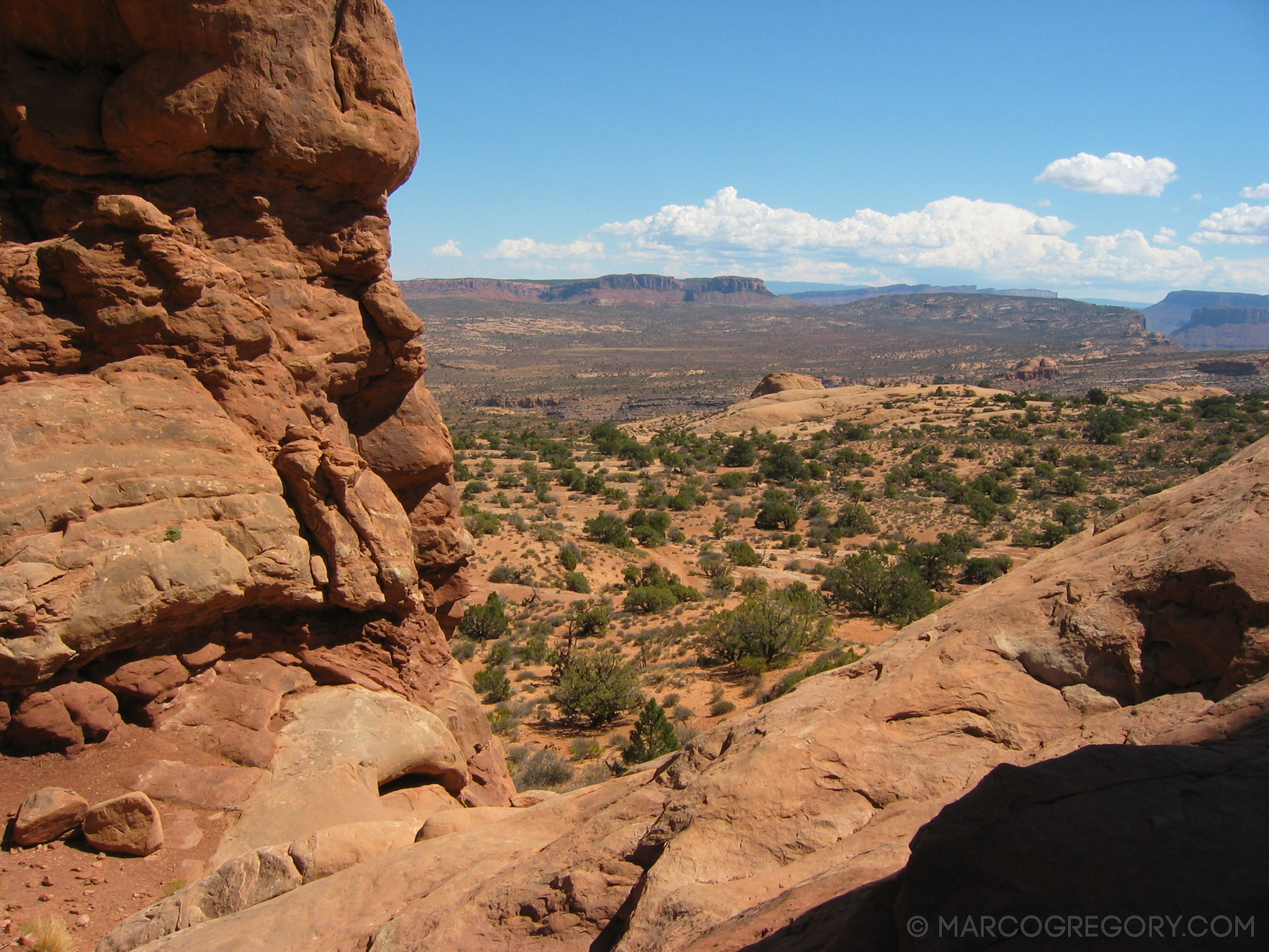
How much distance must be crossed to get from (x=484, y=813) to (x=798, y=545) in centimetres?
2519

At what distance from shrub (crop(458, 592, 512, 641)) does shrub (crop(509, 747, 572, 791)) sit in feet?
20.7

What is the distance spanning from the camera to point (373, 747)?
321 inches

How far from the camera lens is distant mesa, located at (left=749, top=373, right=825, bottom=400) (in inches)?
3071

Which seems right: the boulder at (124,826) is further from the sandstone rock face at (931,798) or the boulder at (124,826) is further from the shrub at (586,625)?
the shrub at (586,625)

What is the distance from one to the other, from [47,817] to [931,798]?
22.5ft

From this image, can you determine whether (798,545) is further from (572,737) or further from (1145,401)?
(1145,401)

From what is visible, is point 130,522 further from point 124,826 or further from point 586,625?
point 586,625

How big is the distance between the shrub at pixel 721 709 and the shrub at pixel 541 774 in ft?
11.4

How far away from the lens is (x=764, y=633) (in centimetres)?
1789

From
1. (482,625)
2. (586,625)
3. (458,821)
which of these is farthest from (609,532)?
(458,821)

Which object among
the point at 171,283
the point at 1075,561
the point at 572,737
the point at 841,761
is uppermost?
the point at 171,283

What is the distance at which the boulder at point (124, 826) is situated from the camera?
6.36m

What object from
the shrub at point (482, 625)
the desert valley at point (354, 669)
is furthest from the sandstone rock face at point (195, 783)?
the shrub at point (482, 625)

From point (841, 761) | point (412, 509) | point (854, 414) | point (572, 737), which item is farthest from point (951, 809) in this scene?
point (854, 414)
